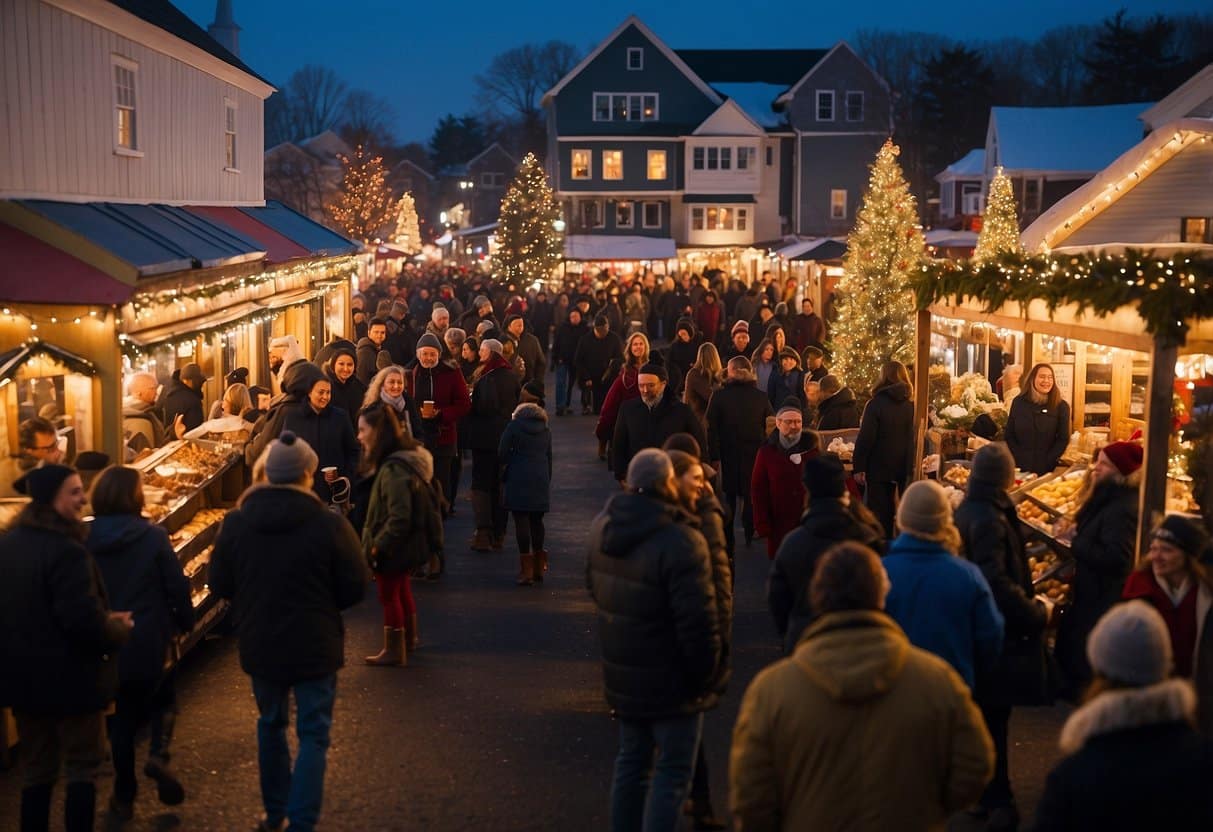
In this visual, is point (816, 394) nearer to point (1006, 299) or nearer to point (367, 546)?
point (1006, 299)

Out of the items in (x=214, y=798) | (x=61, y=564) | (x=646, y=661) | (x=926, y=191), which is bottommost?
(x=214, y=798)

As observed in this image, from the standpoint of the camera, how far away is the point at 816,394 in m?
15.3

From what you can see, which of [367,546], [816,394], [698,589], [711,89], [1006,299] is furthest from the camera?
[711,89]

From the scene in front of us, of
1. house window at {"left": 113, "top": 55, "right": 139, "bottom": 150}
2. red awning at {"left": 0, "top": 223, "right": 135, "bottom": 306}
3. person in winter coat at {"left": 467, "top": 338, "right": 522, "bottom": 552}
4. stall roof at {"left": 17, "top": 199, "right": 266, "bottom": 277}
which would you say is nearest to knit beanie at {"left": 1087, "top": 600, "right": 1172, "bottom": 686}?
red awning at {"left": 0, "top": 223, "right": 135, "bottom": 306}

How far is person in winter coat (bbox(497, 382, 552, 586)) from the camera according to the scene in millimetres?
12086

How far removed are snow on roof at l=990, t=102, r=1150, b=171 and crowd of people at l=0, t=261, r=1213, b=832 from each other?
45322mm

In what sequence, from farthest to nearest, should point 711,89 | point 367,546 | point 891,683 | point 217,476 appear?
point 711,89, point 217,476, point 367,546, point 891,683

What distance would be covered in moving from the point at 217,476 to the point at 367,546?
2.53 m

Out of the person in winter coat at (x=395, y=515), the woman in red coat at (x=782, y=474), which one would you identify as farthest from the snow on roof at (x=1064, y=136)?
the person in winter coat at (x=395, y=515)

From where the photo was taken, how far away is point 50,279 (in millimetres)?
10133

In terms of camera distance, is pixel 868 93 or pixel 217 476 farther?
pixel 868 93

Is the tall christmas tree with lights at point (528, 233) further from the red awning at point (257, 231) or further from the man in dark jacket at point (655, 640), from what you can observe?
the man in dark jacket at point (655, 640)

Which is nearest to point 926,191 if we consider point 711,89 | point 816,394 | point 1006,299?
point 711,89

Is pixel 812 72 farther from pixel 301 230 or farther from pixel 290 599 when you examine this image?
pixel 290 599
